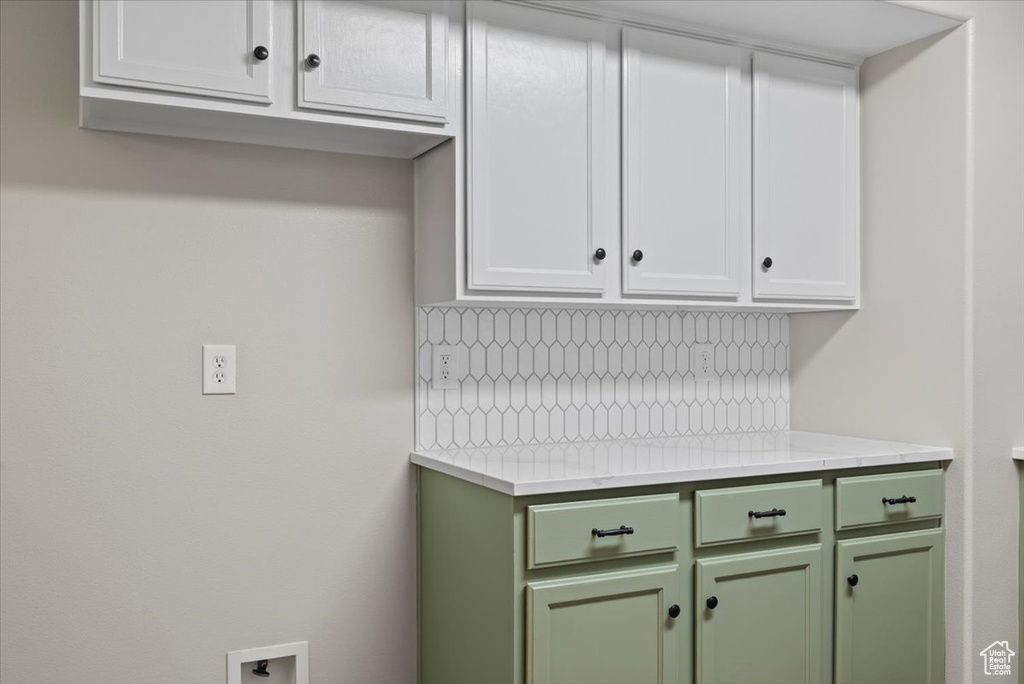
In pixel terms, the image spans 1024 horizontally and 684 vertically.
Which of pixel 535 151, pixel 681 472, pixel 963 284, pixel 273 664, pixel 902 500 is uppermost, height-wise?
pixel 535 151

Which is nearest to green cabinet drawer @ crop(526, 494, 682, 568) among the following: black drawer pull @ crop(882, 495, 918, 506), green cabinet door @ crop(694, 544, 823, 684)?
green cabinet door @ crop(694, 544, 823, 684)

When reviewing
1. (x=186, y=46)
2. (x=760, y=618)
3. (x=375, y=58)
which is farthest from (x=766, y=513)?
(x=186, y=46)

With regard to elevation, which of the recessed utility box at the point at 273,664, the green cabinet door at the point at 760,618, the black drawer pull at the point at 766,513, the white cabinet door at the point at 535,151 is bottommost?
the recessed utility box at the point at 273,664

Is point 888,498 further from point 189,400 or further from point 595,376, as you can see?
point 189,400

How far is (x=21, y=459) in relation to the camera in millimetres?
1938

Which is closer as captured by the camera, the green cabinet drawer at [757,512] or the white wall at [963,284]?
the green cabinet drawer at [757,512]

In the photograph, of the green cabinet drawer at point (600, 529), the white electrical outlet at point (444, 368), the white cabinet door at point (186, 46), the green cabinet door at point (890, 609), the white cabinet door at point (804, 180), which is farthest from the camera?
the white cabinet door at point (804, 180)

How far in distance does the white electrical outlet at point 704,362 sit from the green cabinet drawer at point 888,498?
0.62m

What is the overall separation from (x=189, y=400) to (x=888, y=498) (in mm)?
1832

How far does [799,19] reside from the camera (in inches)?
93.2

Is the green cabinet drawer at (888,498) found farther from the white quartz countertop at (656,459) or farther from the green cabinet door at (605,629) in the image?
the green cabinet door at (605,629)

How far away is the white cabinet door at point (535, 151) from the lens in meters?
2.10

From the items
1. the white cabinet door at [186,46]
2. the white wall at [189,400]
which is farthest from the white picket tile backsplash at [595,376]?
the white cabinet door at [186,46]

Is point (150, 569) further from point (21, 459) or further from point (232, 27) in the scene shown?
point (232, 27)
